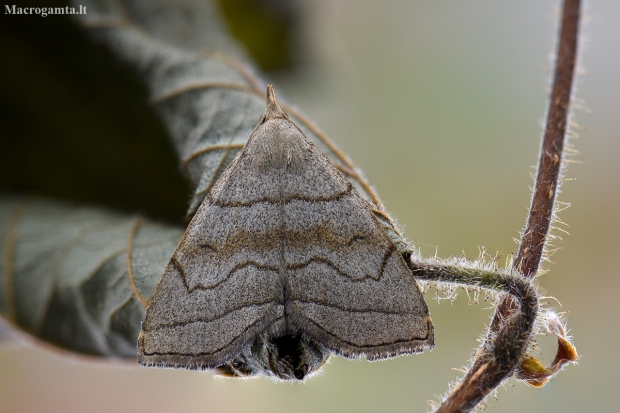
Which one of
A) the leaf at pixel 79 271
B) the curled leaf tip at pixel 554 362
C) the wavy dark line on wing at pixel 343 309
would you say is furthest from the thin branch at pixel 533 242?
the leaf at pixel 79 271

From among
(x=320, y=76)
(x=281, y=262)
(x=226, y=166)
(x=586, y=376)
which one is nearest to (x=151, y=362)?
(x=281, y=262)

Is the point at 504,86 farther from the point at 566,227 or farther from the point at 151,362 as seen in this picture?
the point at 151,362

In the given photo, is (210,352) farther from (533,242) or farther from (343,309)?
(533,242)

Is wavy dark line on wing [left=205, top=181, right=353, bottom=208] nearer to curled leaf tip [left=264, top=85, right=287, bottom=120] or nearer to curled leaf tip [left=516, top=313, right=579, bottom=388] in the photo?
curled leaf tip [left=264, top=85, right=287, bottom=120]

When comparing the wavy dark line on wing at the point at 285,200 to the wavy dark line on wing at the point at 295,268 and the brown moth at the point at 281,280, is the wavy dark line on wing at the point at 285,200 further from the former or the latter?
the wavy dark line on wing at the point at 295,268

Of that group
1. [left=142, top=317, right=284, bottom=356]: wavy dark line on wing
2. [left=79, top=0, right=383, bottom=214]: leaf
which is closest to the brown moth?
[left=142, top=317, right=284, bottom=356]: wavy dark line on wing

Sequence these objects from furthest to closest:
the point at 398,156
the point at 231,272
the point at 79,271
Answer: the point at 398,156 → the point at 79,271 → the point at 231,272

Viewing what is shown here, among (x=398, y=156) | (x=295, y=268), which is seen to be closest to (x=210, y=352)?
(x=295, y=268)
